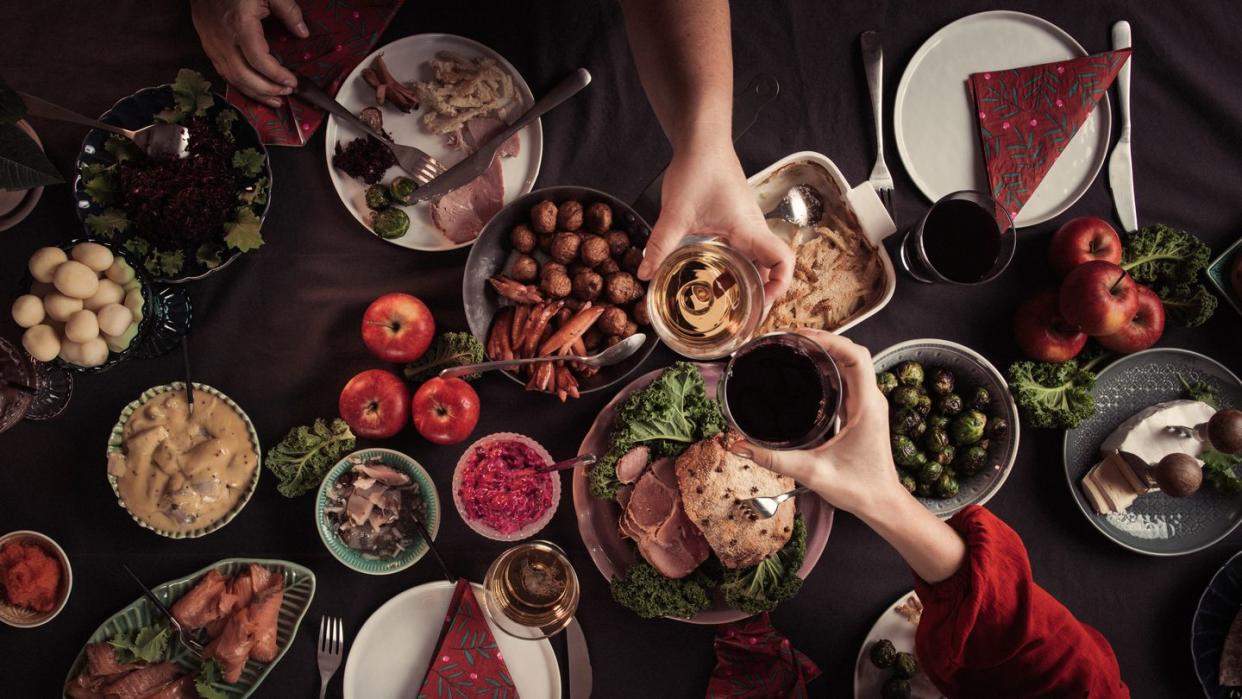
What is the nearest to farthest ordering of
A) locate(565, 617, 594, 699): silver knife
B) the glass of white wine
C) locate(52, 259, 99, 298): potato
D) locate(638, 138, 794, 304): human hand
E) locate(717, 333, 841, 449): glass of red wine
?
locate(717, 333, 841, 449): glass of red wine, locate(638, 138, 794, 304): human hand, locate(52, 259, 99, 298): potato, the glass of white wine, locate(565, 617, 594, 699): silver knife

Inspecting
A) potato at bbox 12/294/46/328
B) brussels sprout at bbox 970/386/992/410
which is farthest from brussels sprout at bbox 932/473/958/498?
potato at bbox 12/294/46/328

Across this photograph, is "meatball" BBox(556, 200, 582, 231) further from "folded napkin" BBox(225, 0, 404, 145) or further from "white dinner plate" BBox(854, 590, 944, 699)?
"white dinner plate" BBox(854, 590, 944, 699)

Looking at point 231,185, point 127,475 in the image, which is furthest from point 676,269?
point 127,475

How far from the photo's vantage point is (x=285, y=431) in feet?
7.13

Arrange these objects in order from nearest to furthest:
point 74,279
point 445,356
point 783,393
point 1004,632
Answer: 1. point 783,393
2. point 1004,632
3. point 74,279
4. point 445,356

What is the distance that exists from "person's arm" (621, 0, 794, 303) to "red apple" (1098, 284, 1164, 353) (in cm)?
109

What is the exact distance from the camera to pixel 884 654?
2066mm

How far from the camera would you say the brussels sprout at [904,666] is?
2.05 meters

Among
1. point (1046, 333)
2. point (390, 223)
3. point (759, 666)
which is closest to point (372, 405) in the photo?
point (390, 223)

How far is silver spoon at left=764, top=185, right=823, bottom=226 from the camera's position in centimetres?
211

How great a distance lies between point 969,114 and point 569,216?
4.12 feet

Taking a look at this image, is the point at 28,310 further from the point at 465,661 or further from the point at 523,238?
the point at 465,661

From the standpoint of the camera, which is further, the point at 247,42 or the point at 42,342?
the point at 247,42

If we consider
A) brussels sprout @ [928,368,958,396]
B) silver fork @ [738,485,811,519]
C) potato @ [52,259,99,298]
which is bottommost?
silver fork @ [738,485,811,519]
